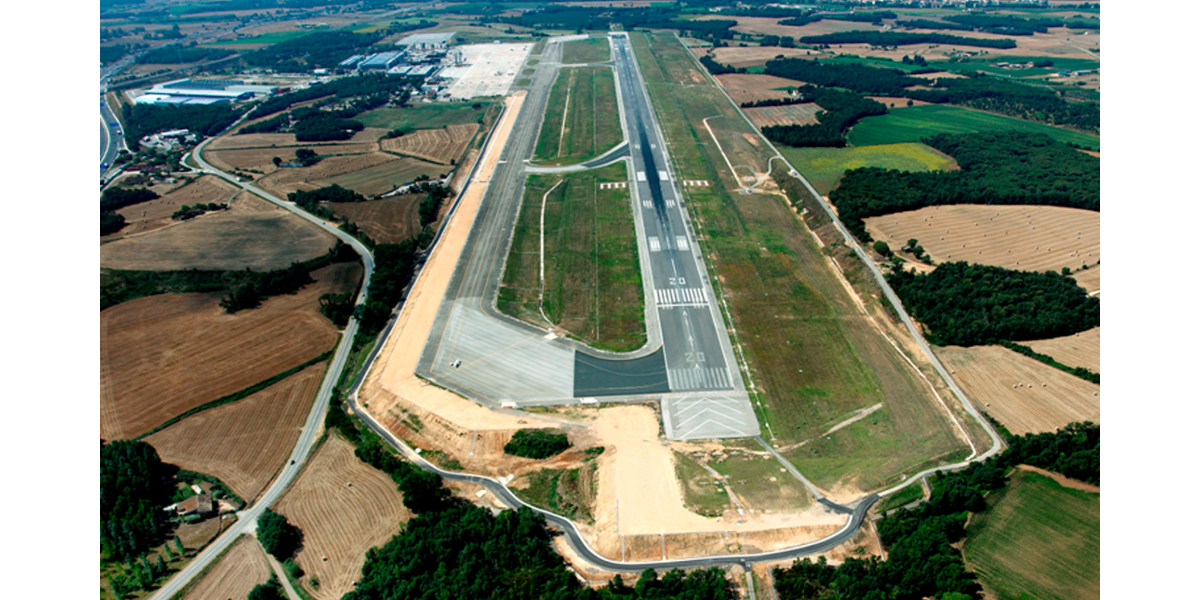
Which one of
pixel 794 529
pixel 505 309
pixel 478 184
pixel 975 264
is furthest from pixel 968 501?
pixel 478 184

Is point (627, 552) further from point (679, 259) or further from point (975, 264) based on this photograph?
point (975, 264)

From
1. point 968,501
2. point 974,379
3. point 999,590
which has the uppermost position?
point 974,379

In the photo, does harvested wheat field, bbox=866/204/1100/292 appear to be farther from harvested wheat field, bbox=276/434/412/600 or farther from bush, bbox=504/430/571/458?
harvested wheat field, bbox=276/434/412/600

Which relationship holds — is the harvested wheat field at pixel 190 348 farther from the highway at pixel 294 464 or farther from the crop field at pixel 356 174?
the crop field at pixel 356 174

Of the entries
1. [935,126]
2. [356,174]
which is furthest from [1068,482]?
[356,174]

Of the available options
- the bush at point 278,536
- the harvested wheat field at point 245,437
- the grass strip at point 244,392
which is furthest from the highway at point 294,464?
the bush at point 278,536

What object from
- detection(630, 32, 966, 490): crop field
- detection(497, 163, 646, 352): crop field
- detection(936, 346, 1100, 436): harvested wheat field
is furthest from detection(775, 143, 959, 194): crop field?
detection(936, 346, 1100, 436): harvested wheat field
